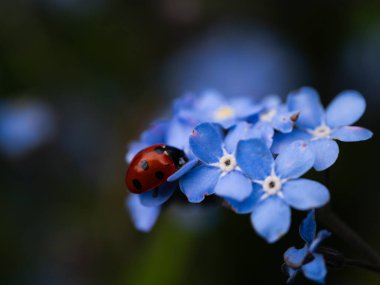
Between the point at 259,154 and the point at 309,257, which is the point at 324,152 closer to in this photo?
the point at 259,154

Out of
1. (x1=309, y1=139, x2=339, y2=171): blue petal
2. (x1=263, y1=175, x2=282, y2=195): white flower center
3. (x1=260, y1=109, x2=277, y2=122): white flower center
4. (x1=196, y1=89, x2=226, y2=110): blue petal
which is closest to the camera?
(x1=263, y1=175, x2=282, y2=195): white flower center

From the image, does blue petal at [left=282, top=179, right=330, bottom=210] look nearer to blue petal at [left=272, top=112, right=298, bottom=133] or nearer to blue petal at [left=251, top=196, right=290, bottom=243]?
blue petal at [left=251, top=196, right=290, bottom=243]

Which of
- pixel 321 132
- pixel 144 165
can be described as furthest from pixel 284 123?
pixel 144 165

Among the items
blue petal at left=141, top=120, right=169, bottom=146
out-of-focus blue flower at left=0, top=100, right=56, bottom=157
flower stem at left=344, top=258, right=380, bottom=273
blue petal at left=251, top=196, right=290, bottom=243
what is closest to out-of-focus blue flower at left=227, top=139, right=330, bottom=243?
blue petal at left=251, top=196, right=290, bottom=243

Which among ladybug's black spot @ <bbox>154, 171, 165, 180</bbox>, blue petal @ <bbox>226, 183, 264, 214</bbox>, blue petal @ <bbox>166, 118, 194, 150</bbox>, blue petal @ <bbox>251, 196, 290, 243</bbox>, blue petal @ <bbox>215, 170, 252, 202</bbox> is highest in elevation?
blue petal @ <bbox>166, 118, 194, 150</bbox>

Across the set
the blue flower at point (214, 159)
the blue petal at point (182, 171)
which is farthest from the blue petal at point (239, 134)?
the blue petal at point (182, 171)

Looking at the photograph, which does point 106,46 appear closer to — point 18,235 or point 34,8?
point 34,8

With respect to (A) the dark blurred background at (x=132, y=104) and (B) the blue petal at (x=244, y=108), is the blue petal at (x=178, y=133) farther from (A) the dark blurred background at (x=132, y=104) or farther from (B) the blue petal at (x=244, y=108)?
(A) the dark blurred background at (x=132, y=104)

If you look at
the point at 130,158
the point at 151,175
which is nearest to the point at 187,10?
Result: the point at 130,158
